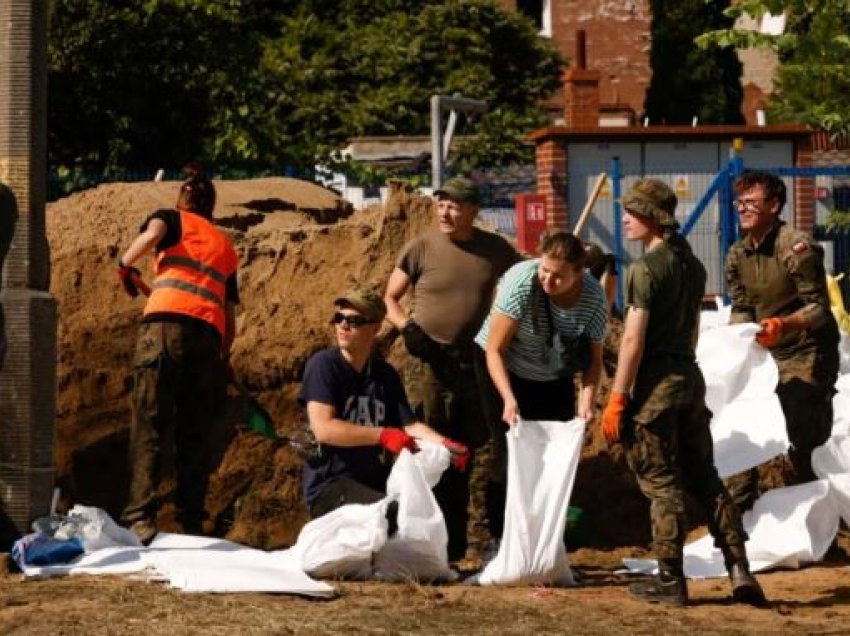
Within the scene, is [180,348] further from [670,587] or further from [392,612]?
[670,587]

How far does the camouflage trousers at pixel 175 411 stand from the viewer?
9.75 m

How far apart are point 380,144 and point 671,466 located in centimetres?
2281

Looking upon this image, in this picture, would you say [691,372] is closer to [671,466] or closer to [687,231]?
[671,466]

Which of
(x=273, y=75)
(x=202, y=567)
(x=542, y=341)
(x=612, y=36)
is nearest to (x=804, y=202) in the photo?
(x=542, y=341)

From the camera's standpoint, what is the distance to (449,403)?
393 inches

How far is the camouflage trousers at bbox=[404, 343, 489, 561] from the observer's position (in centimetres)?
994

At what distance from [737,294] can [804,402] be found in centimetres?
62

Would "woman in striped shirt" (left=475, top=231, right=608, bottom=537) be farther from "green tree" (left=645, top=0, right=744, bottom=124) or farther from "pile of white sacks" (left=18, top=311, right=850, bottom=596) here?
"green tree" (left=645, top=0, right=744, bottom=124)

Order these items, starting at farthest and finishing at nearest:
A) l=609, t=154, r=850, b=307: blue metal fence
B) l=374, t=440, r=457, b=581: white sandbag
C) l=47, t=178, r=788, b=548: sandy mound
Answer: l=609, t=154, r=850, b=307: blue metal fence
l=47, t=178, r=788, b=548: sandy mound
l=374, t=440, r=457, b=581: white sandbag

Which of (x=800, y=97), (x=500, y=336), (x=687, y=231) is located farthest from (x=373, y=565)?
(x=800, y=97)

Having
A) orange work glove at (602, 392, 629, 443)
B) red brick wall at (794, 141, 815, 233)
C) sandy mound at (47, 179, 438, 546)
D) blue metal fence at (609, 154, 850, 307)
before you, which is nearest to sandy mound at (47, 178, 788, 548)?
sandy mound at (47, 179, 438, 546)

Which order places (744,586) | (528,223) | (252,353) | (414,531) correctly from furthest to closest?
1. (528,223)
2. (252,353)
3. (414,531)
4. (744,586)

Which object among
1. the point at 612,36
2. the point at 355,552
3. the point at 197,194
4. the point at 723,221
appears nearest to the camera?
the point at 355,552

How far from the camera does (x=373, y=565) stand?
8914 millimetres
